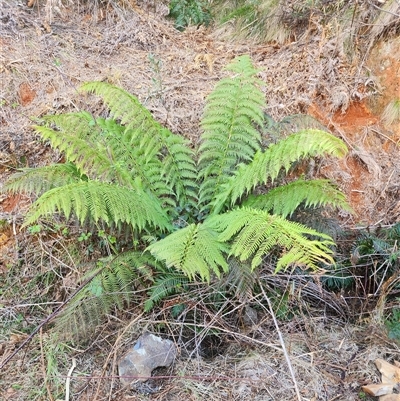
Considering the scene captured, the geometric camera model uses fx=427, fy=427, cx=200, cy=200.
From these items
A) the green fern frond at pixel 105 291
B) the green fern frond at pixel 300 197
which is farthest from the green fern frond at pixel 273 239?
the green fern frond at pixel 105 291

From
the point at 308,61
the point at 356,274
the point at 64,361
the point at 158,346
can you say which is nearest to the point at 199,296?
the point at 158,346

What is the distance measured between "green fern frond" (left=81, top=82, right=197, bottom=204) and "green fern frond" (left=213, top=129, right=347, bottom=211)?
14.3 inches

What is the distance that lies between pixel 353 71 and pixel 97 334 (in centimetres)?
285

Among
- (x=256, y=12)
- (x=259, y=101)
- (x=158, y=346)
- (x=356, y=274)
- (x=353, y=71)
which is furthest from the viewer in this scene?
(x=256, y=12)

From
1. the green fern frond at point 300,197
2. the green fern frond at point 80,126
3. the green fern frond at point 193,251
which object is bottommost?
the green fern frond at point 193,251

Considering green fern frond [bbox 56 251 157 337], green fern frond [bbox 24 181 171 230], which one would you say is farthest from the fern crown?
green fern frond [bbox 56 251 157 337]

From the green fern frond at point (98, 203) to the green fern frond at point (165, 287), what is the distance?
330 mm

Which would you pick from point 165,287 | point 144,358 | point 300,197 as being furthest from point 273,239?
point 144,358

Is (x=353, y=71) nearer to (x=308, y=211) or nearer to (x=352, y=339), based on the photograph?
(x=308, y=211)

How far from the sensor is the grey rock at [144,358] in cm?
214

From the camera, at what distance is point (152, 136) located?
Answer: 2.92m

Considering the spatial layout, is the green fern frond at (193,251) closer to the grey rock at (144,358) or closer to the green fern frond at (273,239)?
the green fern frond at (273,239)

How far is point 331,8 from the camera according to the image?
379cm

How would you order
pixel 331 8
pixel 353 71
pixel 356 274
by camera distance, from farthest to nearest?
pixel 331 8, pixel 353 71, pixel 356 274
